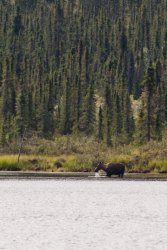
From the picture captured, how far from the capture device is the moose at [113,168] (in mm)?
61188

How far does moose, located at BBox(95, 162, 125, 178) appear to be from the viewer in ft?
201

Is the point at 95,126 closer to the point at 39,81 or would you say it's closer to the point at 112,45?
the point at 39,81

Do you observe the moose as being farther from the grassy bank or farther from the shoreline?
the grassy bank

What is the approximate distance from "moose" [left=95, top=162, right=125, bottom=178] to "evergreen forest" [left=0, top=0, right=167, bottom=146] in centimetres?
4253

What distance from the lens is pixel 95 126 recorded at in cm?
12481

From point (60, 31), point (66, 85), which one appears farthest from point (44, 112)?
point (60, 31)
